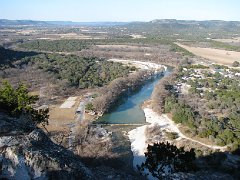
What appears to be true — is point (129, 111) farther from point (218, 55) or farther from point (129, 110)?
point (218, 55)

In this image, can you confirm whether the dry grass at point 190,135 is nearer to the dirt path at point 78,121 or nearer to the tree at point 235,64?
the dirt path at point 78,121

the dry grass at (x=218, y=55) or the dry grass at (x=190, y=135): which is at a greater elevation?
the dry grass at (x=190, y=135)

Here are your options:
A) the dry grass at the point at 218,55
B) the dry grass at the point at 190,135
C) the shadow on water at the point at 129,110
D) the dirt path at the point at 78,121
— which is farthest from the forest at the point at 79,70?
the dry grass at the point at 218,55

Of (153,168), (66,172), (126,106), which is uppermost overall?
(66,172)

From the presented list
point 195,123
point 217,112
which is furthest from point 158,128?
point 217,112

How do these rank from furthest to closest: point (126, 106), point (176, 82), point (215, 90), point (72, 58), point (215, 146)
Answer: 1. point (72, 58)
2. point (176, 82)
3. point (215, 90)
4. point (126, 106)
5. point (215, 146)

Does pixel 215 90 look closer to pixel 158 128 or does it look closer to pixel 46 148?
pixel 158 128

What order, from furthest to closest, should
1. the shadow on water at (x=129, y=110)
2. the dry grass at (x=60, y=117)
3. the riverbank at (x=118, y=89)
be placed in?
the riverbank at (x=118, y=89) < the shadow on water at (x=129, y=110) < the dry grass at (x=60, y=117)
